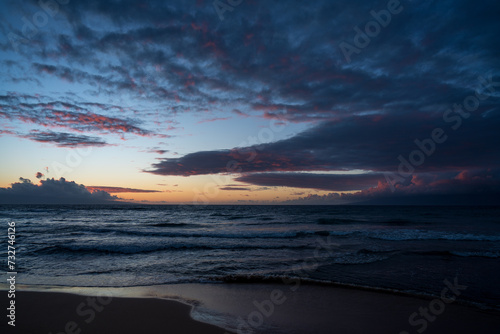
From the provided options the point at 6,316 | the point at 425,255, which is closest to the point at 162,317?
the point at 6,316

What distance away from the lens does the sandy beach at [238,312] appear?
529 cm

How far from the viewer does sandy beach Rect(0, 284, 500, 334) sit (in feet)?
17.4

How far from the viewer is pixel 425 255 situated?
13.2 meters

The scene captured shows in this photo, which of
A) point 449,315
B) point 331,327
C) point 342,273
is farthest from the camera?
point 342,273

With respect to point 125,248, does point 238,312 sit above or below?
above

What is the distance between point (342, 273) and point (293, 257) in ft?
11.7

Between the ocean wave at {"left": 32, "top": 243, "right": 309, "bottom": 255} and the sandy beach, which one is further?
the ocean wave at {"left": 32, "top": 243, "right": 309, "bottom": 255}

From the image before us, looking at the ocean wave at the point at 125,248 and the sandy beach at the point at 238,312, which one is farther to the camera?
the ocean wave at the point at 125,248

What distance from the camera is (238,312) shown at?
6.09m

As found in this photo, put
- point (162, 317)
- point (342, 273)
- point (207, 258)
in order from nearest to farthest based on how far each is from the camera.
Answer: point (162, 317), point (342, 273), point (207, 258)

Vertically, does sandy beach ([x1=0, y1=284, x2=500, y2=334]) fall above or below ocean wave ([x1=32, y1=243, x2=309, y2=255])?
above

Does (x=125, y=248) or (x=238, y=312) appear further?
(x=125, y=248)

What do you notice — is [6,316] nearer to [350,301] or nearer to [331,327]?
[331,327]

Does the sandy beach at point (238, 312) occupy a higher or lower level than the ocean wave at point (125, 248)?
higher
